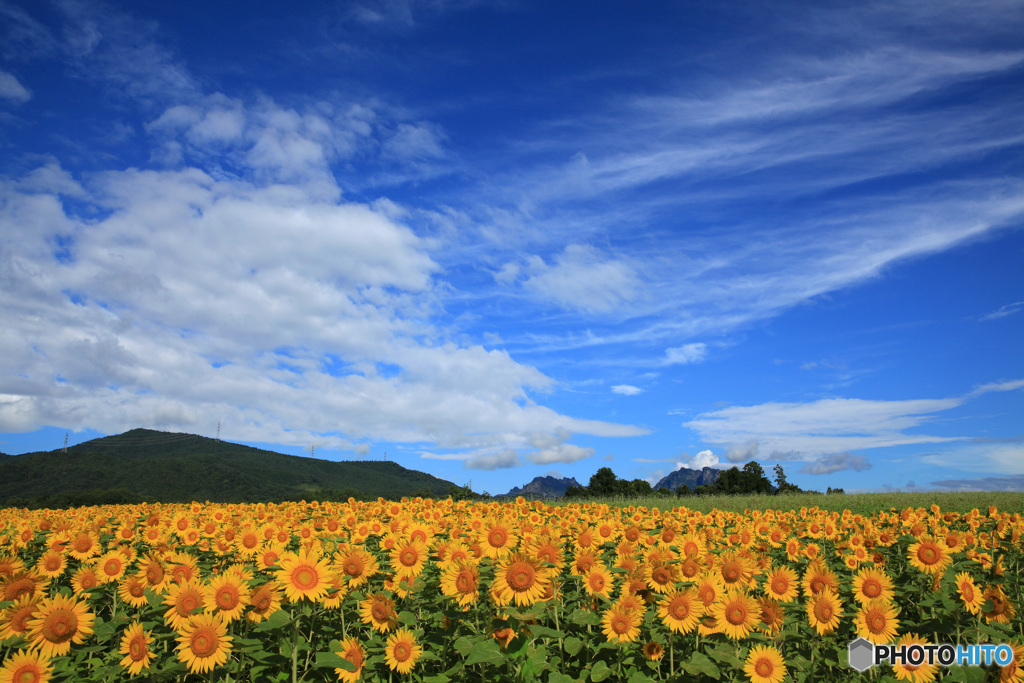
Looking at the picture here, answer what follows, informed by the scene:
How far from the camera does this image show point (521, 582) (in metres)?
5.00

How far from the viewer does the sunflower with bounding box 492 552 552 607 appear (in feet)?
16.4

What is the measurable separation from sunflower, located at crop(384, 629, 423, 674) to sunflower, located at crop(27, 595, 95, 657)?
9.24 ft

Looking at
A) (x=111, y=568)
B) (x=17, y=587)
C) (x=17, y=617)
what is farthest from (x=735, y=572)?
(x=111, y=568)

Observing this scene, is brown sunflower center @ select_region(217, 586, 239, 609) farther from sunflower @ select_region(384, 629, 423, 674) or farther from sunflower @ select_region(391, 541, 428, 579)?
sunflower @ select_region(391, 541, 428, 579)

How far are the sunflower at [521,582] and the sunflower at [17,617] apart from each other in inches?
164

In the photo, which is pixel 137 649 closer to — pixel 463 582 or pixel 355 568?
pixel 355 568

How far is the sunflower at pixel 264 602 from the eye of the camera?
4517mm

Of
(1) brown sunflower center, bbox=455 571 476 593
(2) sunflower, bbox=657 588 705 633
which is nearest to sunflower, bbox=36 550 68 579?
(1) brown sunflower center, bbox=455 571 476 593

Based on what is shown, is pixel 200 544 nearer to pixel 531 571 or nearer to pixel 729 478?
pixel 531 571

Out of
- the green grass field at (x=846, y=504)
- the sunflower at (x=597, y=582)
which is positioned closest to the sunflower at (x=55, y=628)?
the sunflower at (x=597, y=582)

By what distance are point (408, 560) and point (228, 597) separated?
2.18 m

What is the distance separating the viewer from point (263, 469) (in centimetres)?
16962

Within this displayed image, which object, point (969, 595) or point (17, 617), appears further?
point (969, 595)

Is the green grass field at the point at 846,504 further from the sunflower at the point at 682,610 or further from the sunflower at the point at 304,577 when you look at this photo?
the sunflower at the point at 304,577
